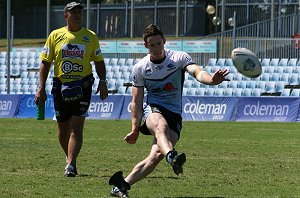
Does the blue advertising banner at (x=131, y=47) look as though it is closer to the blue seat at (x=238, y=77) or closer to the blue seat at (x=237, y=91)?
the blue seat at (x=238, y=77)

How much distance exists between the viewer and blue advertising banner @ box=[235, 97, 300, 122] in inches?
1200

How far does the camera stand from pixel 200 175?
12.9 m

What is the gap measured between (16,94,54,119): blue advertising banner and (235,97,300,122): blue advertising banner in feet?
25.4

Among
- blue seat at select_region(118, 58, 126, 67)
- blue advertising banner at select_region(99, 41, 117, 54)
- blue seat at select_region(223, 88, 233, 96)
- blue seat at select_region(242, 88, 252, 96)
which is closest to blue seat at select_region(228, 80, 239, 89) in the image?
blue seat at select_region(223, 88, 233, 96)

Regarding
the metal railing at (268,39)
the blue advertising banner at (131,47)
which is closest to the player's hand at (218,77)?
the metal railing at (268,39)

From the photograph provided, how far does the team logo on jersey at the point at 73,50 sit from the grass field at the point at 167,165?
1624 millimetres

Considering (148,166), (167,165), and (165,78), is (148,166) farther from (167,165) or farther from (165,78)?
(167,165)

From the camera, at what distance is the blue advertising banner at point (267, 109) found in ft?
100.0

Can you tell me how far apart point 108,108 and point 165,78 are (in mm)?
23682

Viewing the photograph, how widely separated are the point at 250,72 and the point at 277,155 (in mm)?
6204

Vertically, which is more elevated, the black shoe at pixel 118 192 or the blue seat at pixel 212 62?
the black shoe at pixel 118 192

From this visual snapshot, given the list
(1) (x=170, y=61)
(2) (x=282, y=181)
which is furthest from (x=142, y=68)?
(2) (x=282, y=181)

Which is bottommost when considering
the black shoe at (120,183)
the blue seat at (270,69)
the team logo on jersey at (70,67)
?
the blue seat at (270,69)

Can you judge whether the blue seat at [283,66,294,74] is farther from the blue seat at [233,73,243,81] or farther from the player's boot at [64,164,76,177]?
the player's boot at [64,164,76,177]
